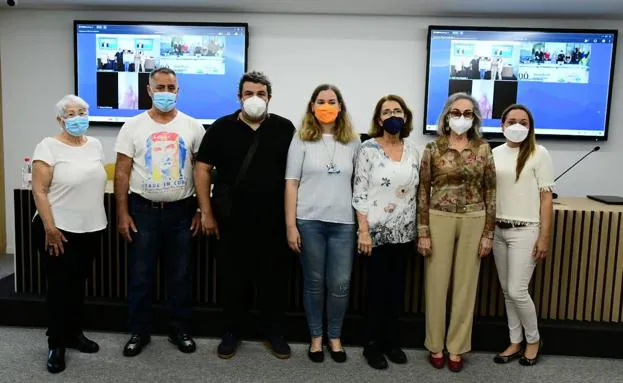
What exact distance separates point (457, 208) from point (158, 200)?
5.07 feet

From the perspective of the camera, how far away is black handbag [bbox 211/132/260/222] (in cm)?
265

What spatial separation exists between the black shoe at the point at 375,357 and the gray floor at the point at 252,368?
33 mm

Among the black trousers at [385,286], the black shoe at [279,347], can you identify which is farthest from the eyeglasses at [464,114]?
the black shoe at [279,347]

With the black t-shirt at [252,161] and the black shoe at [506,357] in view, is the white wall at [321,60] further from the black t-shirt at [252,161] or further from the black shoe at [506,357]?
the black shoe at [506,357]

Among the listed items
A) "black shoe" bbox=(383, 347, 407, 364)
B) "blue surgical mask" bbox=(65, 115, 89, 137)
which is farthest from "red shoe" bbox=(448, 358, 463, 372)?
"blue surgical mask" bbox=(65, 115, 89, 137)

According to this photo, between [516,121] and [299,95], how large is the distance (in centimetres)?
256

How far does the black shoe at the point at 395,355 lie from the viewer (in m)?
2.80

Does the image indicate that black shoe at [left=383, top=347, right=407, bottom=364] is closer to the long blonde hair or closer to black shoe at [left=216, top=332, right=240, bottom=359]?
black shoe at [left=216, top=332, right=240, bottom=359]

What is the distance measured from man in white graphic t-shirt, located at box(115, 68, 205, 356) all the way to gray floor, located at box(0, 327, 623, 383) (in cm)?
14

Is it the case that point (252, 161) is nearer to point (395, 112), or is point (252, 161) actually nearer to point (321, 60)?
point (395, 112)

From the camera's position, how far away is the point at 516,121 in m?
2.64

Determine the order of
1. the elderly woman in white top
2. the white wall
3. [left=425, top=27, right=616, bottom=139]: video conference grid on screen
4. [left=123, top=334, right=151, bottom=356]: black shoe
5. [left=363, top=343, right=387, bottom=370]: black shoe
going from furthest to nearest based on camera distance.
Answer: the white wall < [left=425, top=27, right=616, bottom=139]: video conference grid on screen < [left=123, top=334, right=151, bottom=356]: black shoe < [left=363, top=343, right=387, bottom=370]: black shoe < the elderly woman in white top

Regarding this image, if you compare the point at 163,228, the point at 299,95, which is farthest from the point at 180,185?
the point at 299,95

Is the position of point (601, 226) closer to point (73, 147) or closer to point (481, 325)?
point (481, 325)
